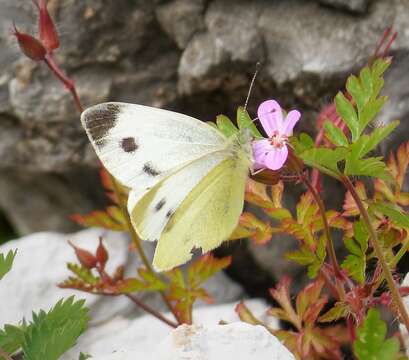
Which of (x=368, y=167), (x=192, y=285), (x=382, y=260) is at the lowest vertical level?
(x=192, y=285)

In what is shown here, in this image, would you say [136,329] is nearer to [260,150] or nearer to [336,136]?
[260,150]

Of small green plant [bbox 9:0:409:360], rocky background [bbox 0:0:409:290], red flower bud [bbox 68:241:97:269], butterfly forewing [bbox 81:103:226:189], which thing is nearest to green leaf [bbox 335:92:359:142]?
small green plant [bbox 9:0:409:360]

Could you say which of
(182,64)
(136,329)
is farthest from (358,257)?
(182,64)

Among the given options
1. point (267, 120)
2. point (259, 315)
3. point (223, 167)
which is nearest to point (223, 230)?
point (223, 167)

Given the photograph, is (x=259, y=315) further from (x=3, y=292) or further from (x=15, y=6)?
(x=15, y=6)

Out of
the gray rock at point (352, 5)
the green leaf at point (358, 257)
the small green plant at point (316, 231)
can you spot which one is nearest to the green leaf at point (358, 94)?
the small green plant at point (316, 231)

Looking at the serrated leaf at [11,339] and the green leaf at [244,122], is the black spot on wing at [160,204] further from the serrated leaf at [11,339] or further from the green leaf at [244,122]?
the serrated leaf at [11,339]

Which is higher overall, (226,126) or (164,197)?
(226,126)
